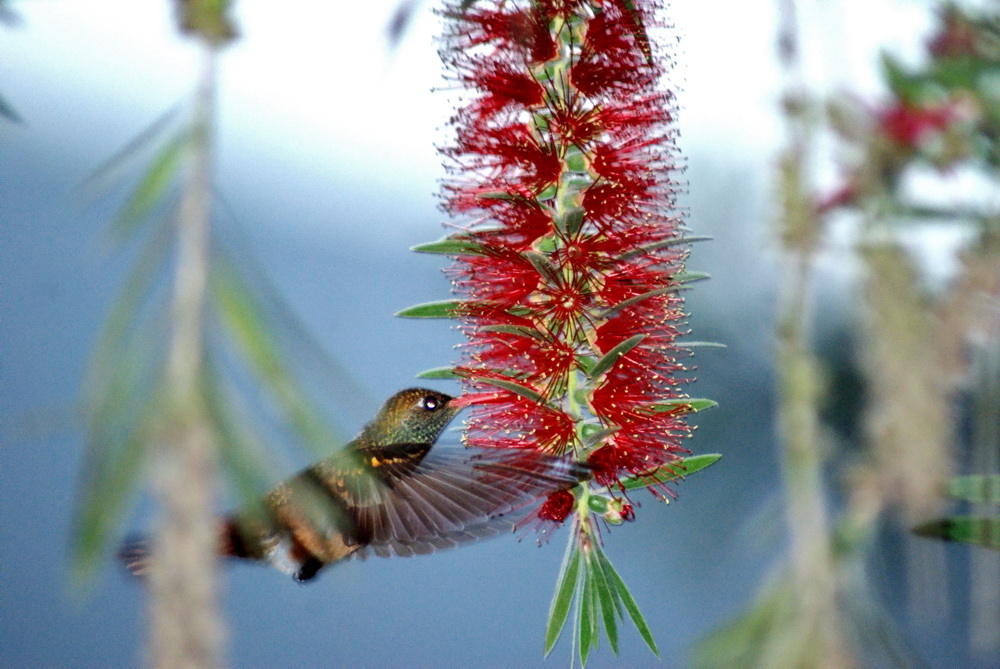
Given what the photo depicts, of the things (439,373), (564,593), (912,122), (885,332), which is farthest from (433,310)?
(912,122)

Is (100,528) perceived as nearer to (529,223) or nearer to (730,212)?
(529,223)

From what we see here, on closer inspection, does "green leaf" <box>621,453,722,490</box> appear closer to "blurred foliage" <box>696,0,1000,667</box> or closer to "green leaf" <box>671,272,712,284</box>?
"green leaf" <box>671,272,712,284</box>

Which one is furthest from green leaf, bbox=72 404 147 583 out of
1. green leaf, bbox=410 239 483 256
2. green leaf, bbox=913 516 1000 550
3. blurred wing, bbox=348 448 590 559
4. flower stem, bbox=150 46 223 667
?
green leaf, bbox=913 516 1000 550

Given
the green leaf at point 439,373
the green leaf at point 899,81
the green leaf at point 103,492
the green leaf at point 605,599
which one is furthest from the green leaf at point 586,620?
the green leaf at point 899,81

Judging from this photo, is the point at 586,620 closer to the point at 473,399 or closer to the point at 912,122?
the point at 473,399

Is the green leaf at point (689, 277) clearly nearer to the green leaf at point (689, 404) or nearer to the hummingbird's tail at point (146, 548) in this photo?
the green leaf at point (689, 404)

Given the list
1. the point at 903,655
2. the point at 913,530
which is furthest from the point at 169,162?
the point at 903,655

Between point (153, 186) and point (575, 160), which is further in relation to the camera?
point (153, 186)
